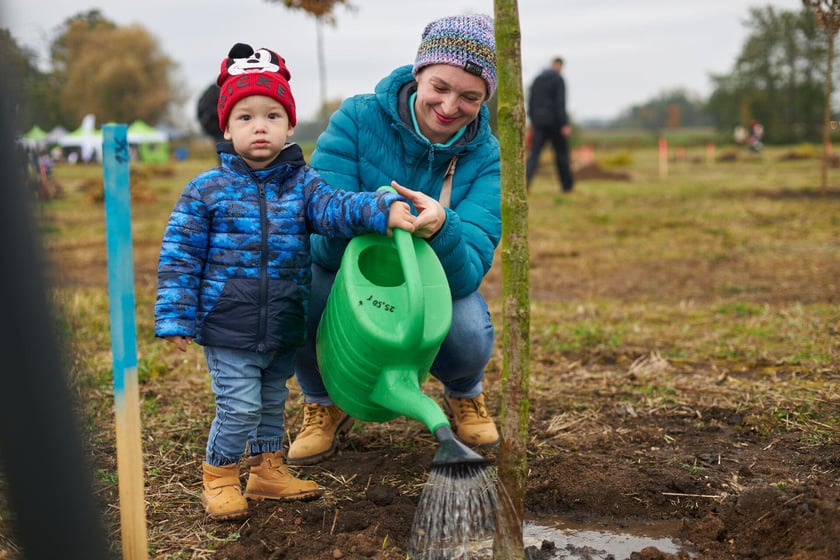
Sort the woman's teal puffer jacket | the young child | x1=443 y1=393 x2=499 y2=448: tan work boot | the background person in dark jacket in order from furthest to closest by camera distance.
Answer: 1. the background person in dark jacket
2. x1=443 y1=393 x2=499 y2=448: tan work boot
3. the woman's teal puffer jacket
4. the young child

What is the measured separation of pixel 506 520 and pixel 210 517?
86cm

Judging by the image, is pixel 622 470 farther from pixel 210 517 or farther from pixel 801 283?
pixel 801 283

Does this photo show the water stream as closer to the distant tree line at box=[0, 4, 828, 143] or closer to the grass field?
the grass field

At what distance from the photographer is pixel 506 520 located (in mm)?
2037

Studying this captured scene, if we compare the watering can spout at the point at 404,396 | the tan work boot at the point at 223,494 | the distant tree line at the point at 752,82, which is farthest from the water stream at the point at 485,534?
the distant tree line at the point at 752,82

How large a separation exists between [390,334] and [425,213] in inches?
15.2

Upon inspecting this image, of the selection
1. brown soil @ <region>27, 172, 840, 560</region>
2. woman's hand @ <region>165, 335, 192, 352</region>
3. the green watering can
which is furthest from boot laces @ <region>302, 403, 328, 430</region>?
woman's hand @ <region>165, 335, 192, 352</region>

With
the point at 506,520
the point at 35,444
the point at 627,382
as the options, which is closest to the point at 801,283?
the point at 627,382

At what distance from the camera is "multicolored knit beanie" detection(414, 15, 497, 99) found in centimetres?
247

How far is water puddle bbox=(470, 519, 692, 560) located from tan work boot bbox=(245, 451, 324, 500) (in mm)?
580

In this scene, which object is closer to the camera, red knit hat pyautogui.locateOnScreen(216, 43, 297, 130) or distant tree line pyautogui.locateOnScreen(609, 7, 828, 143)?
red knit hat pyautogui.locateOnScreen(216, 43, 297, 130)

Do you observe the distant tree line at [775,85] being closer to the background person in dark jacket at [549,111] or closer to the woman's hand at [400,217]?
the background person in dark jacket at [549,111]

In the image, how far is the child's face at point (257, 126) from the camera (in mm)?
2316

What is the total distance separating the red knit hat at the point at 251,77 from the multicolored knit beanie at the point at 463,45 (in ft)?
1.45
